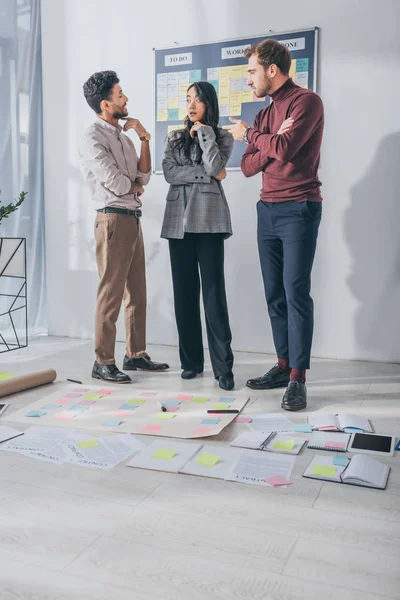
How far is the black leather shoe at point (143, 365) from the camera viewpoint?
123 inches

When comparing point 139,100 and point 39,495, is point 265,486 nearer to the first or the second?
point 39,495

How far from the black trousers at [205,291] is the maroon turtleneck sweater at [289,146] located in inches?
13.7

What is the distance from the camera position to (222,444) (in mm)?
2021

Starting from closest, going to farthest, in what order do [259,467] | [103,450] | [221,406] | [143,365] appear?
[259,467] → [103,450] → [221,406] → [143,365]

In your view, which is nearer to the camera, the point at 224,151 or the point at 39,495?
the point at 39,495

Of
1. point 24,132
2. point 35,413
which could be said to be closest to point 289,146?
point 35,413

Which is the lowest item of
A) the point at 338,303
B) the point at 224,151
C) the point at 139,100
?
the point at 338,303

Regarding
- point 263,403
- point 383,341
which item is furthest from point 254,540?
point 383,341

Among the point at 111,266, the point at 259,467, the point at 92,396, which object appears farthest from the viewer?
the point at 111,266

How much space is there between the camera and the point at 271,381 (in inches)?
110

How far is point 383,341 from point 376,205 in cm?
75

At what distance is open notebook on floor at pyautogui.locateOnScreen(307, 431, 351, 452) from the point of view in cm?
198

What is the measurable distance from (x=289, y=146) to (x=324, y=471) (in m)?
1.29

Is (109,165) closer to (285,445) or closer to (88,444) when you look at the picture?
(88,444)
